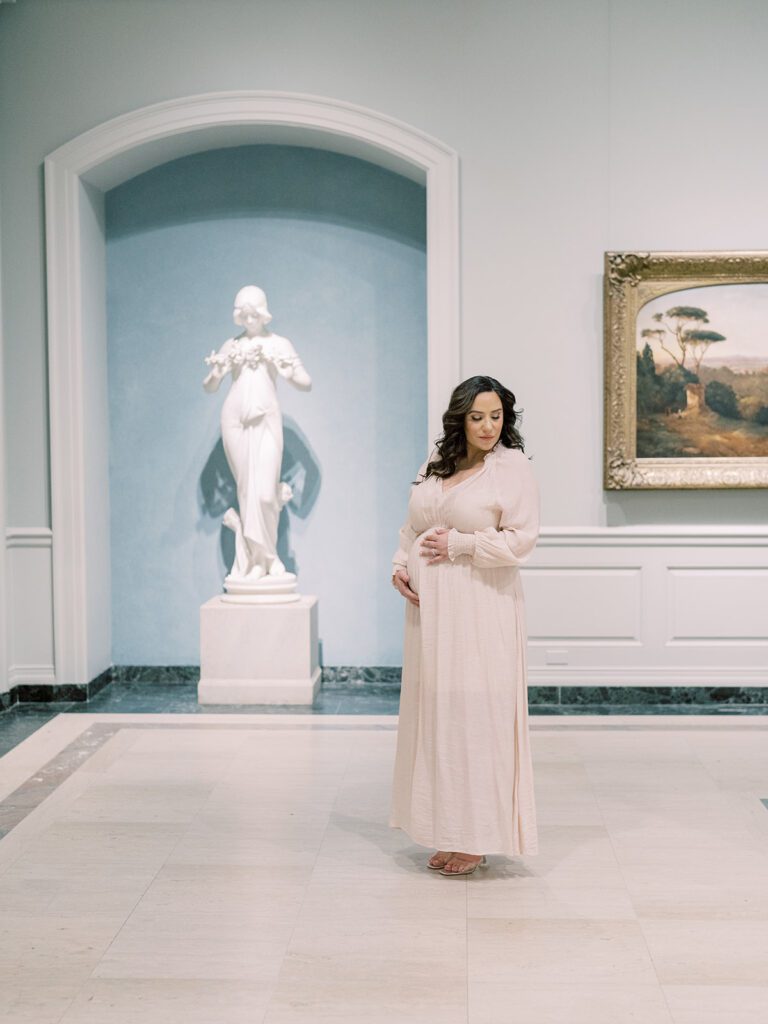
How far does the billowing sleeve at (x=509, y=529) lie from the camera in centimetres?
358

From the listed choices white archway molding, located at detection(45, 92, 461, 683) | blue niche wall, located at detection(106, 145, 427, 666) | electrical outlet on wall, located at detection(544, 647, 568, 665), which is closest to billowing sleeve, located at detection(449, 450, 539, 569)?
white archway molding, located at detection(45, 92, 461, 683)

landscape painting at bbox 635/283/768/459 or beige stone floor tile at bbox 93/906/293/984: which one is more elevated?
landscape painting at bbox 635/283/768/459

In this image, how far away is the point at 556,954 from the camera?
3119mm

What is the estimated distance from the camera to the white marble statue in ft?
21.4

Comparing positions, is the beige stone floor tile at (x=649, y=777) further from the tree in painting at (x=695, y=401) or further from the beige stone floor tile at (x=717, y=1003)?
the tree in painting at (x=695, y=401)

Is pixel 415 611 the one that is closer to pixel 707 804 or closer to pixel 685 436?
pixel 707 804

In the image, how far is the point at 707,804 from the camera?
448 centimetres

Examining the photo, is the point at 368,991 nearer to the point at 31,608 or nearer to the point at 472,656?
the point at 472,656

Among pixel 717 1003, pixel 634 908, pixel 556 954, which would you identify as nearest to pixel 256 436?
pixel 634 908

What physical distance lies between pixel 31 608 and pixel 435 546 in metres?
3.81

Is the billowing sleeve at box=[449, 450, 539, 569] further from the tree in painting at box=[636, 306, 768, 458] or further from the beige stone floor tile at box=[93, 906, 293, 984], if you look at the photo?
the tree in painting at box=[636, 306, 768, 458]

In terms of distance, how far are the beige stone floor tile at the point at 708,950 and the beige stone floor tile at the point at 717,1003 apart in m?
0.03

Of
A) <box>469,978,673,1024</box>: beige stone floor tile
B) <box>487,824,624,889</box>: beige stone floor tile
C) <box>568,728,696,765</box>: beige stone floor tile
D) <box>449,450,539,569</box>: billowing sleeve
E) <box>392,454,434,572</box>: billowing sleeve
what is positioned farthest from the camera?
<box>568,728,696,765</box>: beige stone floor tile

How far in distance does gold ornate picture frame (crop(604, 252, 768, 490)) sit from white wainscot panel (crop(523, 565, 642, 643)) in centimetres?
56
